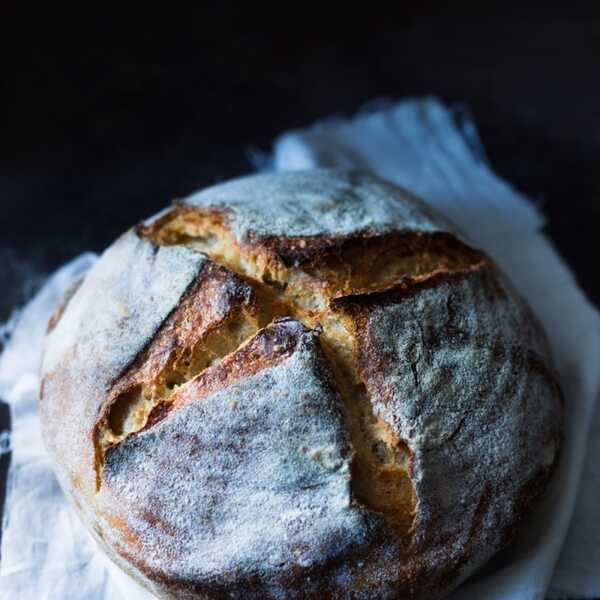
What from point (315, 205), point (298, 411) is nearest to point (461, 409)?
point (298, 411)

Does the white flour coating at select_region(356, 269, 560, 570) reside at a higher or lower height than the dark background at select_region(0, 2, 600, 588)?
lower

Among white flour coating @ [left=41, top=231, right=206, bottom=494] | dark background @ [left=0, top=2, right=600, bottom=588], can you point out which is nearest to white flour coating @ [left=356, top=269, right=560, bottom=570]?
white flour coating @ [left=41, top=231, right=206, bottom=494]

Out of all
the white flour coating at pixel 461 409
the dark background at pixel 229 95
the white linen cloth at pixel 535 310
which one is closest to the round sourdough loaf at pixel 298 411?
the white flour coating at pixel 461 409

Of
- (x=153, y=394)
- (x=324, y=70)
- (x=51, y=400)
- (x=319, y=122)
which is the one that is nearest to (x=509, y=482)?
(x=153, y=394)

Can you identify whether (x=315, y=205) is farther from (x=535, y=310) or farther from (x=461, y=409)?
(x=535, y=310)

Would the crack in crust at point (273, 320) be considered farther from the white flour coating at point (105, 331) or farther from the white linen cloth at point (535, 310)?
the white linen cloth at point (535, 310)

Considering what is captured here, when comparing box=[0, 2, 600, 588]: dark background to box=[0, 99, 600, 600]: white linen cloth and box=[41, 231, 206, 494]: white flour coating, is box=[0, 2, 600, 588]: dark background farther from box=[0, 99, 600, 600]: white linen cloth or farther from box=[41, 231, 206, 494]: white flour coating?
box=[41, 231, 206, 494]: white flour coating
